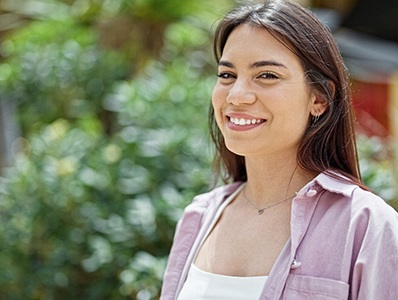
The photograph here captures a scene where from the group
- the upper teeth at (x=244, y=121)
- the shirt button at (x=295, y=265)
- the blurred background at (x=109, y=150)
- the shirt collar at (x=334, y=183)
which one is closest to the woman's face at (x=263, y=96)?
the upper teeth at (x=244, y=121)

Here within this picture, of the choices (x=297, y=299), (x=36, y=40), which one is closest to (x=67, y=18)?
(x=36, y=40)

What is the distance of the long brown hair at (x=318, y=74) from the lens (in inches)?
89.4

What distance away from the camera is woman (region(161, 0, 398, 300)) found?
210 cm

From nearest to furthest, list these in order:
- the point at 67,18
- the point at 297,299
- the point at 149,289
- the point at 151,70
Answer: the point at 297,299
the point at 149,289
the point at 151,70
the point at 67,18

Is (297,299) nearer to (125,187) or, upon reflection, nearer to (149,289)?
(149,289)

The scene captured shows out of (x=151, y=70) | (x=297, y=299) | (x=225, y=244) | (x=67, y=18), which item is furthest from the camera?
(x=67, y=18)

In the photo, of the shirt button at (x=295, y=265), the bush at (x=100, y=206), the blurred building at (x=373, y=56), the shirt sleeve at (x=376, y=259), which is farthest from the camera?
the blurred building at (x=373, y=56)

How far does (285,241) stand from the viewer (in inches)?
89.1

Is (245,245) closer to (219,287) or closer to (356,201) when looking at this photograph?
(219,287)

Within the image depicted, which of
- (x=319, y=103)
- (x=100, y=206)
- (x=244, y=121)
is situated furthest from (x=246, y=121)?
(x=100, y=206)

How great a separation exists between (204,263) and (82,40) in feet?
14.2

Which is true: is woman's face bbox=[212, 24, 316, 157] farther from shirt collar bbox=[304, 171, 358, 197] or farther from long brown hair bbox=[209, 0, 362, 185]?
shirt collar bbox=[304, 171, 358, 197]

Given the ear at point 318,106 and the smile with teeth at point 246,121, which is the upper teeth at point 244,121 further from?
the ear at point 318,106

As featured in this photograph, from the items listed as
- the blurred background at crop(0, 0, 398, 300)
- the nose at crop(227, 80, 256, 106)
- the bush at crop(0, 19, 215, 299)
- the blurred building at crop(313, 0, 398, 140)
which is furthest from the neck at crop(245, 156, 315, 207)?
Result: the blurred building at crop(313, 0, 398, 140)
